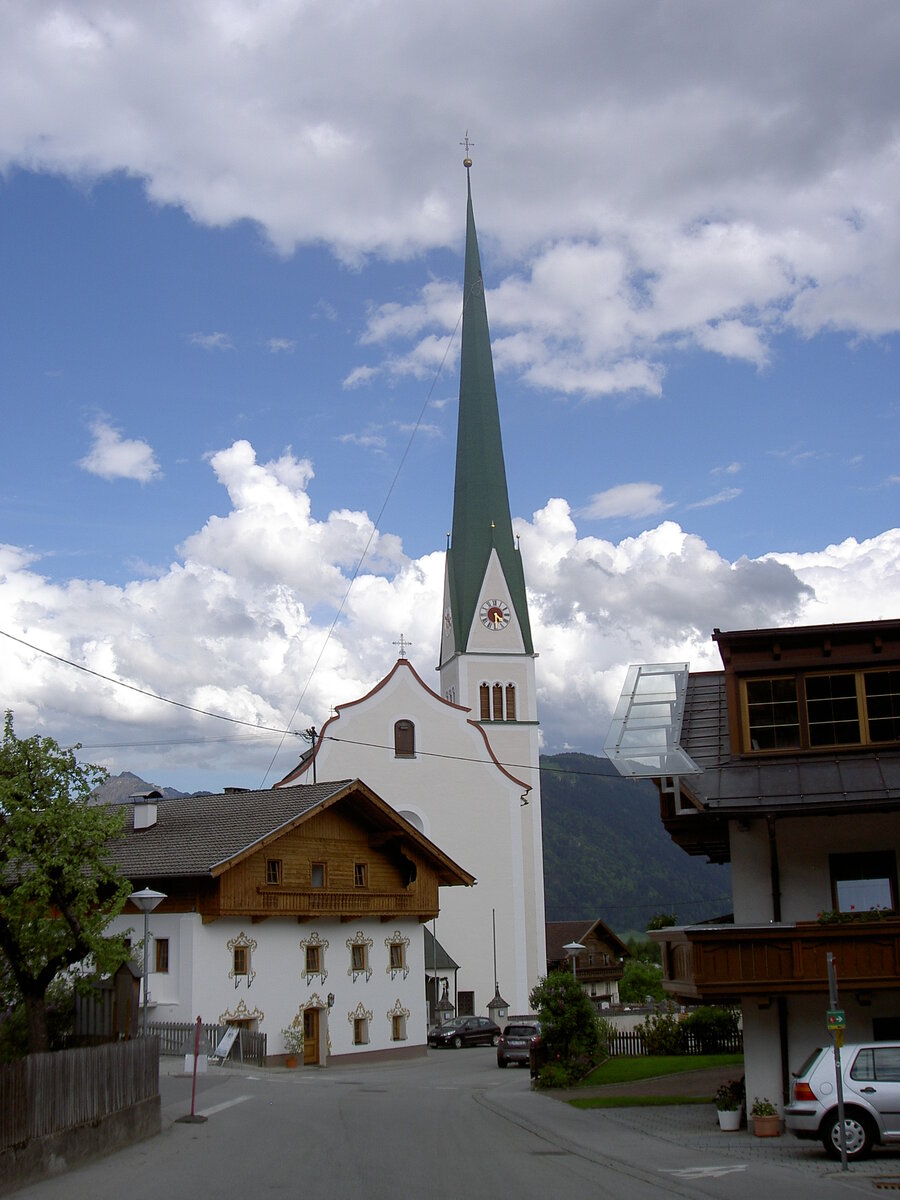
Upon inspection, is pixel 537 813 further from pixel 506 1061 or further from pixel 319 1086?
pixel 319 1086

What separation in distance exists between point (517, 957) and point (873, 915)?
139 feet

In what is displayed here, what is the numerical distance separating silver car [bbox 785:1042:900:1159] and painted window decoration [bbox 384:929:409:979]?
82.0 feet

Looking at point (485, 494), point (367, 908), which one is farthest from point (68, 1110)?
point (485, 494)

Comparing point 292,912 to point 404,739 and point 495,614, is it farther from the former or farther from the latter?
point 495,614

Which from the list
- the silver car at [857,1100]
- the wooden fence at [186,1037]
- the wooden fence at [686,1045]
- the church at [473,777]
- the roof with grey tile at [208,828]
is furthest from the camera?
the church at [473,777]

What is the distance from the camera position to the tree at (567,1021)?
29734mm

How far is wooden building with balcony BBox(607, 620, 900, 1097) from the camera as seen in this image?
59.8 ft

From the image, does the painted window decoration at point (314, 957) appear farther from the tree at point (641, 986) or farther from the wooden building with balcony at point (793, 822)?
the tree at point (641, 986)

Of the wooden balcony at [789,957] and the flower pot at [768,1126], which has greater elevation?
the wooden balcony at [789,957]

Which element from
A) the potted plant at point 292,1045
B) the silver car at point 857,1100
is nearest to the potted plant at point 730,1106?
the silver car at point 857,1100

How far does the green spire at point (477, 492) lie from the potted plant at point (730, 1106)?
52.5m

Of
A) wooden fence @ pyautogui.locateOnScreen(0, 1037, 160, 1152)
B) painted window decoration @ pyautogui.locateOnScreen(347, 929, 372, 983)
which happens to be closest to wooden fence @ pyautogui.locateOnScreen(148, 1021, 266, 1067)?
painted window decoration @ pyautogui.locateOnScreen(347, 929, 372, 983)

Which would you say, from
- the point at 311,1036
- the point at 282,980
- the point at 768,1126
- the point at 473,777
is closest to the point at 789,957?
the point at 768,1126

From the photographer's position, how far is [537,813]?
214 ft
